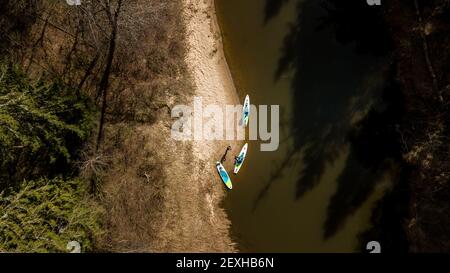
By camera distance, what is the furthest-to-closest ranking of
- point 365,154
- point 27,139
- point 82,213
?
point 365,154 < point 82,213 < point 27,139

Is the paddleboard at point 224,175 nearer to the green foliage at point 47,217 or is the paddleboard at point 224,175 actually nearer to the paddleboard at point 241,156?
the paddleboard at point 241,156

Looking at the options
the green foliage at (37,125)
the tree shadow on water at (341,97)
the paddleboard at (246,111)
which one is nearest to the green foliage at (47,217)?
the green foliage at (37,125)

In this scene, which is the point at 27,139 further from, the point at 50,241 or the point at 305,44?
the point at 305,44

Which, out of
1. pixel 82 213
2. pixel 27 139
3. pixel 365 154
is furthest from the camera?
pixel 365 154

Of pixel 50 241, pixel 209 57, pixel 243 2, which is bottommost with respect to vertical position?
pixel 50 241

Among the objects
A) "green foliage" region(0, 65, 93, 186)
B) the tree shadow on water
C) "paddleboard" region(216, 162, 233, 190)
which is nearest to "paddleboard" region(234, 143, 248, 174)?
"paddleboard" region(216, 162, 233, 190)
